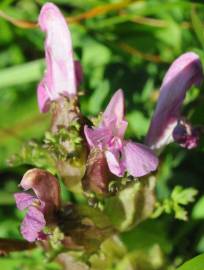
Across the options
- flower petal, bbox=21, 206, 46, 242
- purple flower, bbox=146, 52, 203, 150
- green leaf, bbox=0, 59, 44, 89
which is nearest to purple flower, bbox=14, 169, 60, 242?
flower petal, bbox=21, 206, 46, 242

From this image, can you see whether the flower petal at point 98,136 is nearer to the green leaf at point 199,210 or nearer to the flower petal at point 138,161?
the flower petal at point 138,161

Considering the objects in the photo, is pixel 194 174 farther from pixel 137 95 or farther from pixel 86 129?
pixel 86 129

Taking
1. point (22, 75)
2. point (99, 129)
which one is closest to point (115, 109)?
point (99, 129)

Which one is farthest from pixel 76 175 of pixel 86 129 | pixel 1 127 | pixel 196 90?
pixel 1 127

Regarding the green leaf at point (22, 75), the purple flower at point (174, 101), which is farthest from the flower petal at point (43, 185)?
the green leaf at point (22, 75)

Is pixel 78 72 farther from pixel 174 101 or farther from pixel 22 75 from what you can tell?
pixel 22 75

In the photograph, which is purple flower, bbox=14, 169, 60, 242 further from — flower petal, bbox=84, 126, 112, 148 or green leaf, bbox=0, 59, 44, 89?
green leaf, bbox=0, 59, 44, 89
